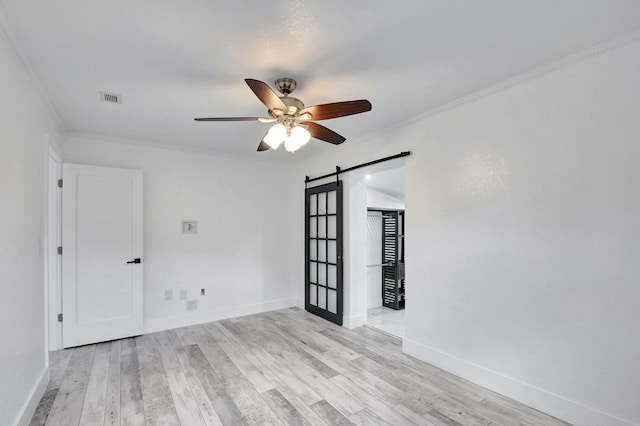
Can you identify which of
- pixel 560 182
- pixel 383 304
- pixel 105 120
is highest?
pixel 105 120

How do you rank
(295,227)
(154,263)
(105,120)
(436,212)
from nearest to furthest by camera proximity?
1. (436,212)
2. (105,120)
3. (154,263)
4. (295,227)

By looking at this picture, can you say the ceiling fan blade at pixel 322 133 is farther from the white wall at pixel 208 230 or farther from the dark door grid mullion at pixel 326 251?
the white wall at pixel 208 230

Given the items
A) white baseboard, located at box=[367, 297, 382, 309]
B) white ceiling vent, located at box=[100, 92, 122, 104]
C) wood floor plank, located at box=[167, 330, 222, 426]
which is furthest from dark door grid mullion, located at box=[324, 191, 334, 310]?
white ceiling vent, located at box=[100, 92, 122, 104]

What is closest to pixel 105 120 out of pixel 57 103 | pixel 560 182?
pixel 57 103

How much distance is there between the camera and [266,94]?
1968 millimetres

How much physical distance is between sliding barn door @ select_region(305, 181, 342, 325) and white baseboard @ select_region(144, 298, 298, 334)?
0.51 meters

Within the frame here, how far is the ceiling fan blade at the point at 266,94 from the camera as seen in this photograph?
5.99ft

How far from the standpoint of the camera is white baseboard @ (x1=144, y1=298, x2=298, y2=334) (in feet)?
13.3

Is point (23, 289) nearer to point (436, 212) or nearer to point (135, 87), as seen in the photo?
point (135, 87)

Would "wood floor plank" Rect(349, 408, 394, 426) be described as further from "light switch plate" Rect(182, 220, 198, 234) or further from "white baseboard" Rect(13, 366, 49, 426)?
"light switch plate" Rect(182, 220, 198, 234)

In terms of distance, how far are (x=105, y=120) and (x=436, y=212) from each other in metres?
3.54

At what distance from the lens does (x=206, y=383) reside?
2.69 m

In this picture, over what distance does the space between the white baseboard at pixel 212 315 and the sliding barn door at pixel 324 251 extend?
0.51 meters

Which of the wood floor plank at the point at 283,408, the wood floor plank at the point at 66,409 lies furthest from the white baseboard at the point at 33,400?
the wood floor plank at the point at 283,408
